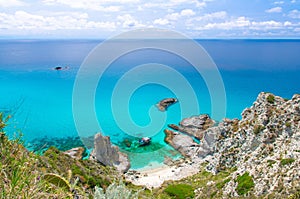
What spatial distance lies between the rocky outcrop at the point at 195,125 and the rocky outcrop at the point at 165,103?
32.7 feet

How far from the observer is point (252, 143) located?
74.0 ft

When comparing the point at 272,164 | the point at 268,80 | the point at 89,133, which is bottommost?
the point at 89,133

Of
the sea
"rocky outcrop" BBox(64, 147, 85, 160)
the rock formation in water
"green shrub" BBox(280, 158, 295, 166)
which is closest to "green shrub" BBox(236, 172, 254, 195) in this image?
the rock formation in water

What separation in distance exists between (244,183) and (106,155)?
16.9 meters

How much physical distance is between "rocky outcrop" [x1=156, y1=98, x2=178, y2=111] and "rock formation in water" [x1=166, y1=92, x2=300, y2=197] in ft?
76.8

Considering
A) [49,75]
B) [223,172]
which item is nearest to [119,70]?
[49,75]

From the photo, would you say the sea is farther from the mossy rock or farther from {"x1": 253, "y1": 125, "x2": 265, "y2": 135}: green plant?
the mossy rock

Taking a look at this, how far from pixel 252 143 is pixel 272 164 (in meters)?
5.81

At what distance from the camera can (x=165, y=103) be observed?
181 feet

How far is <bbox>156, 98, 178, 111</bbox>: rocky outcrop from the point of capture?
5375 centimetres

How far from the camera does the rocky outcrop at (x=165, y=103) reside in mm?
53750

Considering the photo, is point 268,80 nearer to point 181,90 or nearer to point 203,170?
point 181,90

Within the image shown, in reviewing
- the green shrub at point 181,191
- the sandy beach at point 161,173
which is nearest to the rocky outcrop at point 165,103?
the sandy beach at point 161,173

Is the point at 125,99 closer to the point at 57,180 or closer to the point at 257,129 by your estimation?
the point at 257,129
